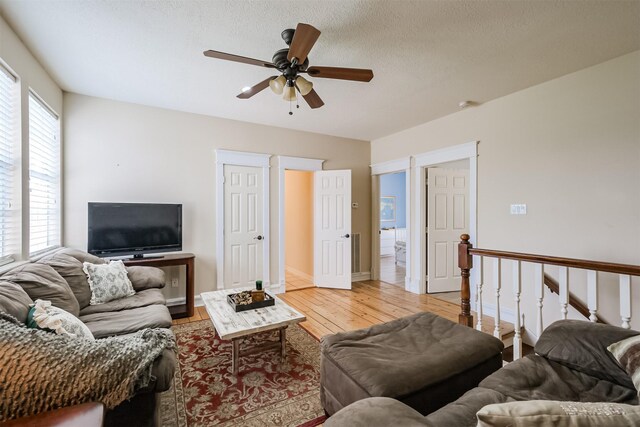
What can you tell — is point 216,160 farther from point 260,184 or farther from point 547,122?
point 547,122

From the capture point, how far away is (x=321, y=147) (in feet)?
16.0

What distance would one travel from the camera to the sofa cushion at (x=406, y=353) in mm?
1370

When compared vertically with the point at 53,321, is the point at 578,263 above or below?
above

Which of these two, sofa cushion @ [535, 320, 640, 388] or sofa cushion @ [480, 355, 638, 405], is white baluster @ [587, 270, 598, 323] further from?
sofa cushion @ [480, 355, 638, 405]

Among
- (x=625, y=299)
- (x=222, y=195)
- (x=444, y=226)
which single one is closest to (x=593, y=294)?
(x=625, y=299)

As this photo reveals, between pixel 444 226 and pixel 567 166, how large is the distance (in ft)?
6.24

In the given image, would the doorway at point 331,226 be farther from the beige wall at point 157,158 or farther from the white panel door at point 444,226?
the white panel door at point 444,226

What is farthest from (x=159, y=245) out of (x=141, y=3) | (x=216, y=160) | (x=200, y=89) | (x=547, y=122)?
(x=547, y=122)

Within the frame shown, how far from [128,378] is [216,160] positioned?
10.7 feet

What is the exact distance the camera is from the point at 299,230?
576 centimetres

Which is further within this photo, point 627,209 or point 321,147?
point 321,147

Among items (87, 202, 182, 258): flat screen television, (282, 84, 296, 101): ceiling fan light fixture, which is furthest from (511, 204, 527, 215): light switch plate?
(87, 202, 182, 258): flat screen television

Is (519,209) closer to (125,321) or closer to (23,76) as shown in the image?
(125,321)

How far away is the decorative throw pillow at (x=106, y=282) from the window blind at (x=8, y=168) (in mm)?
528
